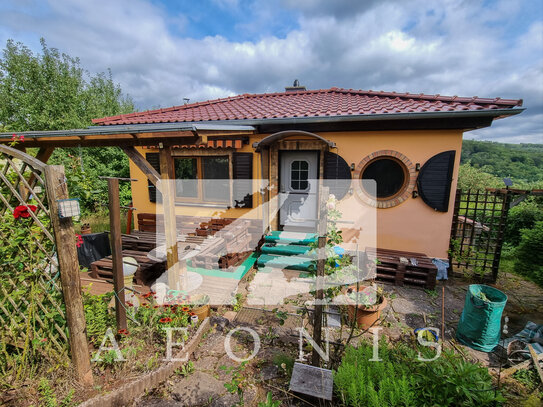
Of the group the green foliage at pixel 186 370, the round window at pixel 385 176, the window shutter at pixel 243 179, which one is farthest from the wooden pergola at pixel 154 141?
the round window at pixel 385 176

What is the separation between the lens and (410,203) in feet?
18.0

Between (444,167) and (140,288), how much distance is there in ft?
22.2

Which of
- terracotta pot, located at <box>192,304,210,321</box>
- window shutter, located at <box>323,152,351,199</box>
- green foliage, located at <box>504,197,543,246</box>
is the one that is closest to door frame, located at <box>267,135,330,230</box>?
window shutter, located at <box>323,152,351,199</box>

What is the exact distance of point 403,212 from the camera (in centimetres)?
555

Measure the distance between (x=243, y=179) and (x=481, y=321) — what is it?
5.17 metres

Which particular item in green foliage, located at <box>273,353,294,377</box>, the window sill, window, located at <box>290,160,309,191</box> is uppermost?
window, located at <box>290,160,309,191</box>

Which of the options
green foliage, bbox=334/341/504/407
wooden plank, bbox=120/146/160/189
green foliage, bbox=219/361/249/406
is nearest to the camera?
green foliage, bbox=334/341/504/407

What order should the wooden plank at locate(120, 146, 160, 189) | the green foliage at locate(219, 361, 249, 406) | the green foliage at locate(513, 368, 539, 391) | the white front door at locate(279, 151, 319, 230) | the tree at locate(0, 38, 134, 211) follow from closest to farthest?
the green foliage at locate(219, 361, 249, 406) → the green foliage at locate(513, 368, 539, 391) → the wooden plank at locate(120, 146, 160, 189) → the white front door at locate(279, 151, 319, 230) → the tree at locate(0, 38, 134, 211)

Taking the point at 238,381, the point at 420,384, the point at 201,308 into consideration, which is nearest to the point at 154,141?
the point at 201,308

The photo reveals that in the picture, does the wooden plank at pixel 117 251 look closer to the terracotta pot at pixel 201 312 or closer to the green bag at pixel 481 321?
the terracotta pot at pixel 201 312

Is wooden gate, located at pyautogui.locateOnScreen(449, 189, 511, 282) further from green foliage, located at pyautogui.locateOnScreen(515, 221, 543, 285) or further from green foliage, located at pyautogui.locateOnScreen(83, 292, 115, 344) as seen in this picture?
green foliage, located at pyautogui.locateOnScreen(83, 292, 115, 344)

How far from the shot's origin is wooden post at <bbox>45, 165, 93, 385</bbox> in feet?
6.99

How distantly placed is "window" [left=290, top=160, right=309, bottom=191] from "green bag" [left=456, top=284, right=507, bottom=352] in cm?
399

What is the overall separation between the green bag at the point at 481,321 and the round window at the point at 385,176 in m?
2.63
